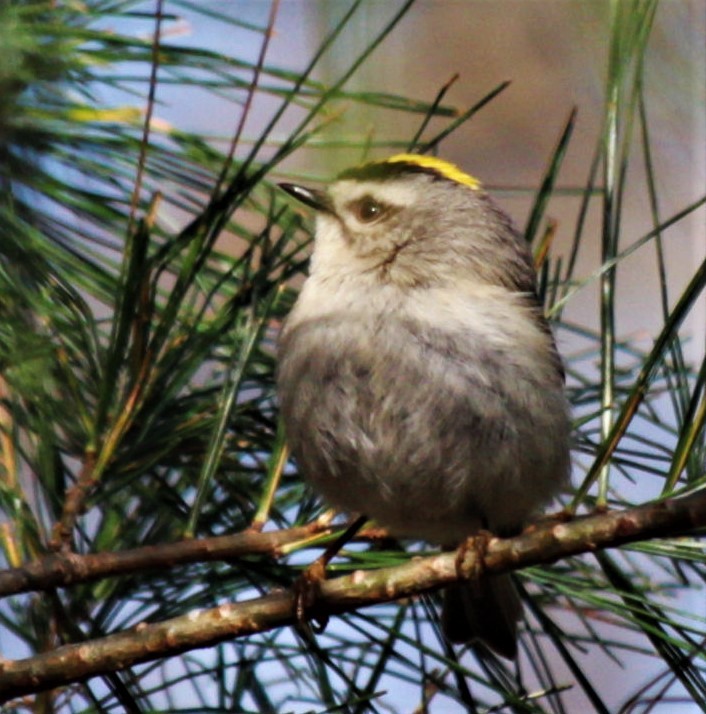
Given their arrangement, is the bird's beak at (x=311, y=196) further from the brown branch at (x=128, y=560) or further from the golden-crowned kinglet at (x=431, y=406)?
the brown branch at (x=128, y=560)

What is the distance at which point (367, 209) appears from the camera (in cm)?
201

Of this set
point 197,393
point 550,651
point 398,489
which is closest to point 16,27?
point 197,393

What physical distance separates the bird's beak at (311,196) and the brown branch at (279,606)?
81cm

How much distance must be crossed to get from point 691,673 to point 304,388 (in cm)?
67

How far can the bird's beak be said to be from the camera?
184cm

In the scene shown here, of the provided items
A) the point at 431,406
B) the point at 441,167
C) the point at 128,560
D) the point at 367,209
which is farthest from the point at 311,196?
the point at 128,560

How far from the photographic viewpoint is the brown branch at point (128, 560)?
1.21 m

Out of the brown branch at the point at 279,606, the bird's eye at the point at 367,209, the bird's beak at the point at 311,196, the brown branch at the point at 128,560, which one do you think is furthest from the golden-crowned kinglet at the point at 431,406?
the brown branch at the point at 279,606

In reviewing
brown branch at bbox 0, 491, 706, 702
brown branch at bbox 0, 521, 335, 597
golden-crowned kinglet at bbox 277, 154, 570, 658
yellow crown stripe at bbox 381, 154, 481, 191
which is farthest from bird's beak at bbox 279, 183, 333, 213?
brown branch at bbox 0, 491, 706, 702

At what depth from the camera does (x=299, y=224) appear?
5.91 ft

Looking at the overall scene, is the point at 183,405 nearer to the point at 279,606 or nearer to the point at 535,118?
the point at 279,606

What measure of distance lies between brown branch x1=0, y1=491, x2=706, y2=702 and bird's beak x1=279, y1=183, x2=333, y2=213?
0.81 meters

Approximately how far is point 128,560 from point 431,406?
516 millimetres

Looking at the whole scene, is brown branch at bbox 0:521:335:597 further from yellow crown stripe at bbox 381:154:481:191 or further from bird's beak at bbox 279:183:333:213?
yellow crown stripe at bbox 381:154:481:191
